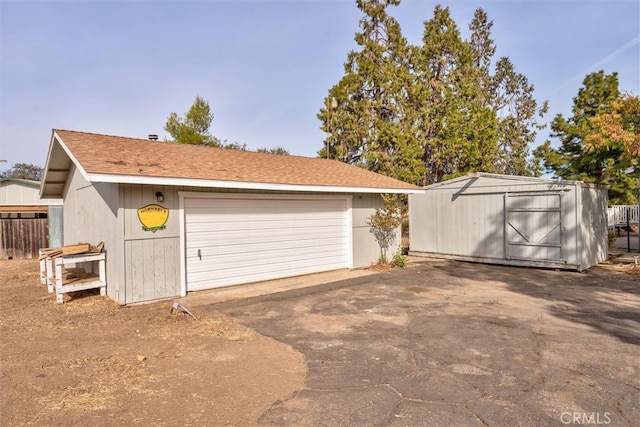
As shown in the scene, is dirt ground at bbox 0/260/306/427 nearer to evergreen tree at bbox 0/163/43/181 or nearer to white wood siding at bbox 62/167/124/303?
white wood siding at bbox 62/167/124/303

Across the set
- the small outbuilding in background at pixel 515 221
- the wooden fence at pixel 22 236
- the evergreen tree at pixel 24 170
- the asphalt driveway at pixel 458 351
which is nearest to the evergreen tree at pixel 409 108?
the small outbuilding in background at pixel 515 221

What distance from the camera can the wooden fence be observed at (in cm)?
1512

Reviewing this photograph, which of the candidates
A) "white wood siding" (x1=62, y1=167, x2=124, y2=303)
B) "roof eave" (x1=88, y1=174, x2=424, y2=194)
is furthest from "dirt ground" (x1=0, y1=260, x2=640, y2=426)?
"roof eave" (x1=88, y1=174, x2=424, y2=194)

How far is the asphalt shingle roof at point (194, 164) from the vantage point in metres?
7.00

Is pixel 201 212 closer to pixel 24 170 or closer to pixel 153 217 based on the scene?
pixel 153 217

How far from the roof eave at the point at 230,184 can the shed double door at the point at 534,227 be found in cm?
335

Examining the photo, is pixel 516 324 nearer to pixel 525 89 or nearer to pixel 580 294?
pixel 580 294

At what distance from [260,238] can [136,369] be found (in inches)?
204

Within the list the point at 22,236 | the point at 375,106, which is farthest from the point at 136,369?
the point at 375,106

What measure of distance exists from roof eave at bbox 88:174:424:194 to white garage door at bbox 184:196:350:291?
0.59 m

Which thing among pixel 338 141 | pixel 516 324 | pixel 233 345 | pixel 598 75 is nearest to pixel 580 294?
pixel 516 324

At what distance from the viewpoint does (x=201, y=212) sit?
8.10 meters

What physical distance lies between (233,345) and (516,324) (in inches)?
162

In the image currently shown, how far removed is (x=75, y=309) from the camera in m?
6.72
